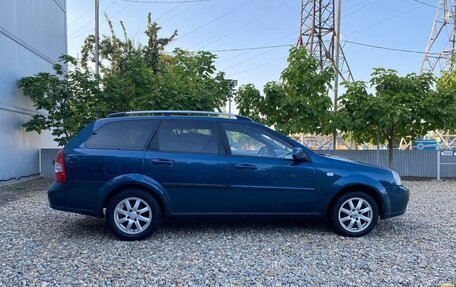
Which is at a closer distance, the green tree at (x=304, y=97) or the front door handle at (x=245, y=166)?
the front door handle at (x=245, y=166)

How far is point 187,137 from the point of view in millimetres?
5145

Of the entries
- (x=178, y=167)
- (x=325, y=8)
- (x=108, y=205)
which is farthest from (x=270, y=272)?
(x=325, y=8)

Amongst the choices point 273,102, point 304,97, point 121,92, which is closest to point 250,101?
point 273,102

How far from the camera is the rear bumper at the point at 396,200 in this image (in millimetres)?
5188

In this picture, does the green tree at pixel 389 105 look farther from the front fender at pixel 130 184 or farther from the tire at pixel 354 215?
the front fender at pixel 130 184

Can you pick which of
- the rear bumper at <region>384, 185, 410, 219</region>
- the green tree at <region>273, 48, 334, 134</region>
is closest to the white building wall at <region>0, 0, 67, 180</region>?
the green tree at <region>273, 48, 334, 134</region>

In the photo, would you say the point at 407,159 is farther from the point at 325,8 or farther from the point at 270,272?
the point at 325,8

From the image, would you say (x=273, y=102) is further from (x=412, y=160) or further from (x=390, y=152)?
(x=412, y=160)

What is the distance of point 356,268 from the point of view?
3998 millimetres

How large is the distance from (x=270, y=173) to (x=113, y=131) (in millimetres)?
2155

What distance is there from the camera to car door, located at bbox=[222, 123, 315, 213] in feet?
16.5

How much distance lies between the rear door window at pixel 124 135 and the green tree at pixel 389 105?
23.0 ft

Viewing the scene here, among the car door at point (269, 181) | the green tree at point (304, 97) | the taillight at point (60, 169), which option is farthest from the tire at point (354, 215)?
the green tree at point (304, 97)

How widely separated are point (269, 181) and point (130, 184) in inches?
70.6
